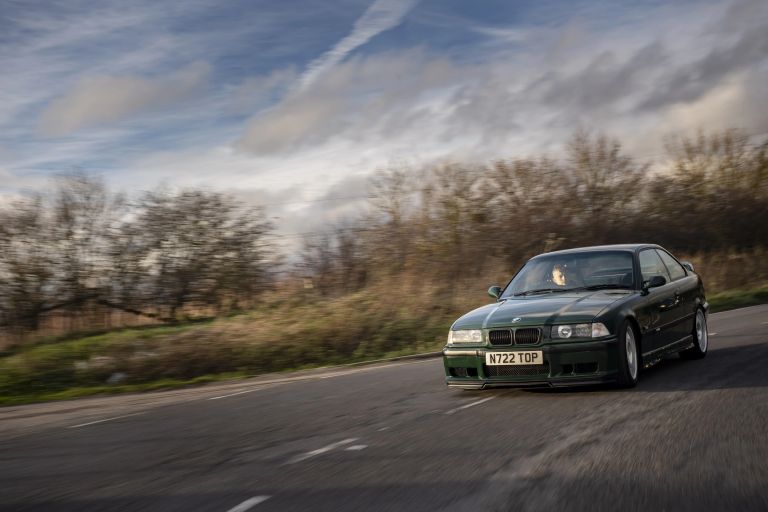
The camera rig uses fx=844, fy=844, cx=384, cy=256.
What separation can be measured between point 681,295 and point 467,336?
3.47 metres

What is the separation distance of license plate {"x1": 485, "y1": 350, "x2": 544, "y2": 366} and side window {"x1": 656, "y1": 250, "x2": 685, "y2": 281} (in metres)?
3.47

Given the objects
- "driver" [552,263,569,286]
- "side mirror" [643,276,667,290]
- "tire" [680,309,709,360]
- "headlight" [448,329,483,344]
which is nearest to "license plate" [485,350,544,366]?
"headlight" [448,329,483,344]

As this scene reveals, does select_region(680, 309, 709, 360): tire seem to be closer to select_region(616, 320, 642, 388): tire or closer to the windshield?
the windshield

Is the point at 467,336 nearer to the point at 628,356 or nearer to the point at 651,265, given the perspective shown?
the point at 628,356

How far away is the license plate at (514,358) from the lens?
850 centimetres

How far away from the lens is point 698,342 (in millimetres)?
11289

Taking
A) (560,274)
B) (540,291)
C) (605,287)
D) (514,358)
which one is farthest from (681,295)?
(514,358)

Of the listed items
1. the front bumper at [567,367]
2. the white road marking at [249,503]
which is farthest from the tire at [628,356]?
the white road marking at [249,503]

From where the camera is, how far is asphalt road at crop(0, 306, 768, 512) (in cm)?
496

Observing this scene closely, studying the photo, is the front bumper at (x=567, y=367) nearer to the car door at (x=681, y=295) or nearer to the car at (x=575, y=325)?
the car at (x=575, y=325)

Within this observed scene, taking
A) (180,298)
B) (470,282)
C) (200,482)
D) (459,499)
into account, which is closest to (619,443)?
(459,499)

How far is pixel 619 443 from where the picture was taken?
6.15 metres

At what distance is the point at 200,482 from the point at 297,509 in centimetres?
128

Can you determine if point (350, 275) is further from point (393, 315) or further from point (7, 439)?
point (7, 439)
